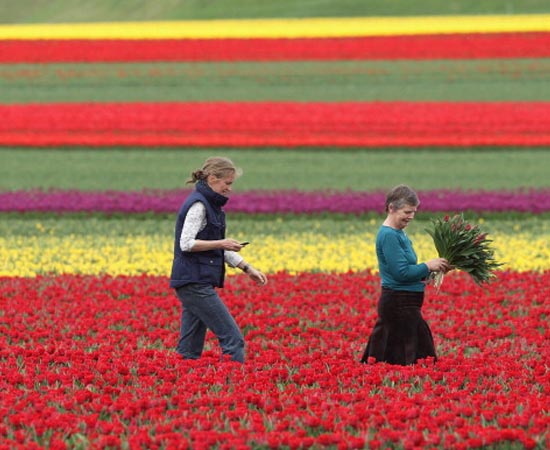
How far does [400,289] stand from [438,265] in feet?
1.16

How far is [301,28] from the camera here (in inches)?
1890

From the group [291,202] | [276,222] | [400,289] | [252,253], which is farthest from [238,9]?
[400,289]

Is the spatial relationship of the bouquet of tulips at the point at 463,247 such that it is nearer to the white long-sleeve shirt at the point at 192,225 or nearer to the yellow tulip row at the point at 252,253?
the white long-sleeve shirt at the point at 192,225

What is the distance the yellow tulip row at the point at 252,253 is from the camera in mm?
14562

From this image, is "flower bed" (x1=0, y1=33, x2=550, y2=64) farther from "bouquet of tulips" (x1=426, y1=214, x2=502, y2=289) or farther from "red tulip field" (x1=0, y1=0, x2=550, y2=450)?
"bouquet of tulips" (x1=426, y1=214, x2=502, y2=289)

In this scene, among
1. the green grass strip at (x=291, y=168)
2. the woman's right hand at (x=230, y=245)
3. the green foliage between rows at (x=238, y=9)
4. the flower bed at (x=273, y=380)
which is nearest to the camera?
the flower bed at (x=273, y=380)

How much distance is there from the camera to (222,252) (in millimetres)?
8242

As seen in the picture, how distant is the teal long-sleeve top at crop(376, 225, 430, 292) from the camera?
8008 millimetres

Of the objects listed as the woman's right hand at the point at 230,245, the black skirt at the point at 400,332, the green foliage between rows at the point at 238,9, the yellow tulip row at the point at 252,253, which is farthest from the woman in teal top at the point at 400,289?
the green foliage between rows at the point at 238,9

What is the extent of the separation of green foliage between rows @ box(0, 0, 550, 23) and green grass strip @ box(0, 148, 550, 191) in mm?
30978

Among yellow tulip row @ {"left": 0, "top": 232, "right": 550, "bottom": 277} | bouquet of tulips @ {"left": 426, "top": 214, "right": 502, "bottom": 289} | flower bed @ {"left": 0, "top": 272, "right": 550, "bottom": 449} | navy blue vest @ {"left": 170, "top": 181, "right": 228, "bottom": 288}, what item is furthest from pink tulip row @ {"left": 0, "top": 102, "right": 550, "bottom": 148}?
navy blue vest @ {"left": 170, "top": 181, "right": 228, "bottom": 288}

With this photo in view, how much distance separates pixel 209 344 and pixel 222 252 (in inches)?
68.0

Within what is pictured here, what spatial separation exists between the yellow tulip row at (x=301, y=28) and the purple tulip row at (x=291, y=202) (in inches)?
959

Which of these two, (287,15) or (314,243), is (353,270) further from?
(287,15)
